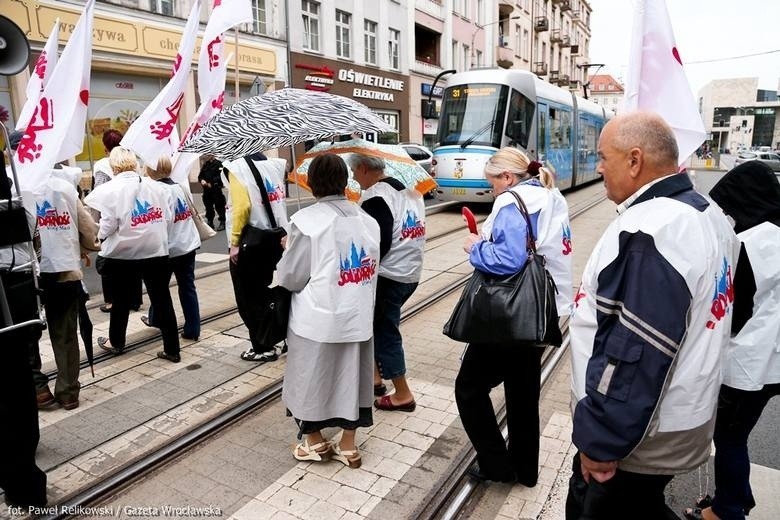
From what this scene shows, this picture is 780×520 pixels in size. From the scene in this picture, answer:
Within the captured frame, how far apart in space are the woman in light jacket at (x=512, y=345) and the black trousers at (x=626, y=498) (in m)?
0.94

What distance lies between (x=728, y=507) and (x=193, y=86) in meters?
18.5

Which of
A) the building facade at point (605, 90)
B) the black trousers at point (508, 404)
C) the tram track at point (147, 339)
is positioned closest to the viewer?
the black trousers at point (508, 404)

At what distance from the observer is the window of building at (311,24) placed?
22.4 m

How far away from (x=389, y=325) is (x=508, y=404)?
1209mm

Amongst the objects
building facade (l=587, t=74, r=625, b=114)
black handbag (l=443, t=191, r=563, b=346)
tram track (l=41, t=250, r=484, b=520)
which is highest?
building facade (l=587, t=74, r=625, b=114)

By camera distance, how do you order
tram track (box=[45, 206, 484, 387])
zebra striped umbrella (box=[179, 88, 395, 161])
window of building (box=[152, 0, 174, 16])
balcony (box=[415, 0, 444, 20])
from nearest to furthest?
zebra striped umbrella (box=[179, 88, 395, 161]), tram track (box=[45, 206, 484, 387]), window of building (box=[152, 0, 174, 16]), balcony (box=[415, 0, 444, 20])

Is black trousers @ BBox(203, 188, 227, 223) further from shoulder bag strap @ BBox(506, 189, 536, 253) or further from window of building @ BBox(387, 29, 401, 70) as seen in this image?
window of building @ BBox(387, 29, 401, 70)

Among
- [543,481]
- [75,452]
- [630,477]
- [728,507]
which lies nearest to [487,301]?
[630,477]

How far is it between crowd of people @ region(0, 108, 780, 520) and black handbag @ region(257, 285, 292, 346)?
47 millimetres

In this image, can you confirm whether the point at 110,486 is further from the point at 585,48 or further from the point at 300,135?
the point at 585,48

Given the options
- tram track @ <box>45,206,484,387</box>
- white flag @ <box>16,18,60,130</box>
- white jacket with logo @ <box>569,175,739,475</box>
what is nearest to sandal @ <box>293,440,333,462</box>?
white jacket with logo @ <box>569,175,739,475</box>

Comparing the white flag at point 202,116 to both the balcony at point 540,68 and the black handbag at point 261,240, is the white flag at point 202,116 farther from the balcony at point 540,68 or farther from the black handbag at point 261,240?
the balcony at point 540,68

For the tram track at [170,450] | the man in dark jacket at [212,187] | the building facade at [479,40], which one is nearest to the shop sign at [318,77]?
the building facade at [479,40]

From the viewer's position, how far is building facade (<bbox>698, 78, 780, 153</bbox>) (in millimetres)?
92438
